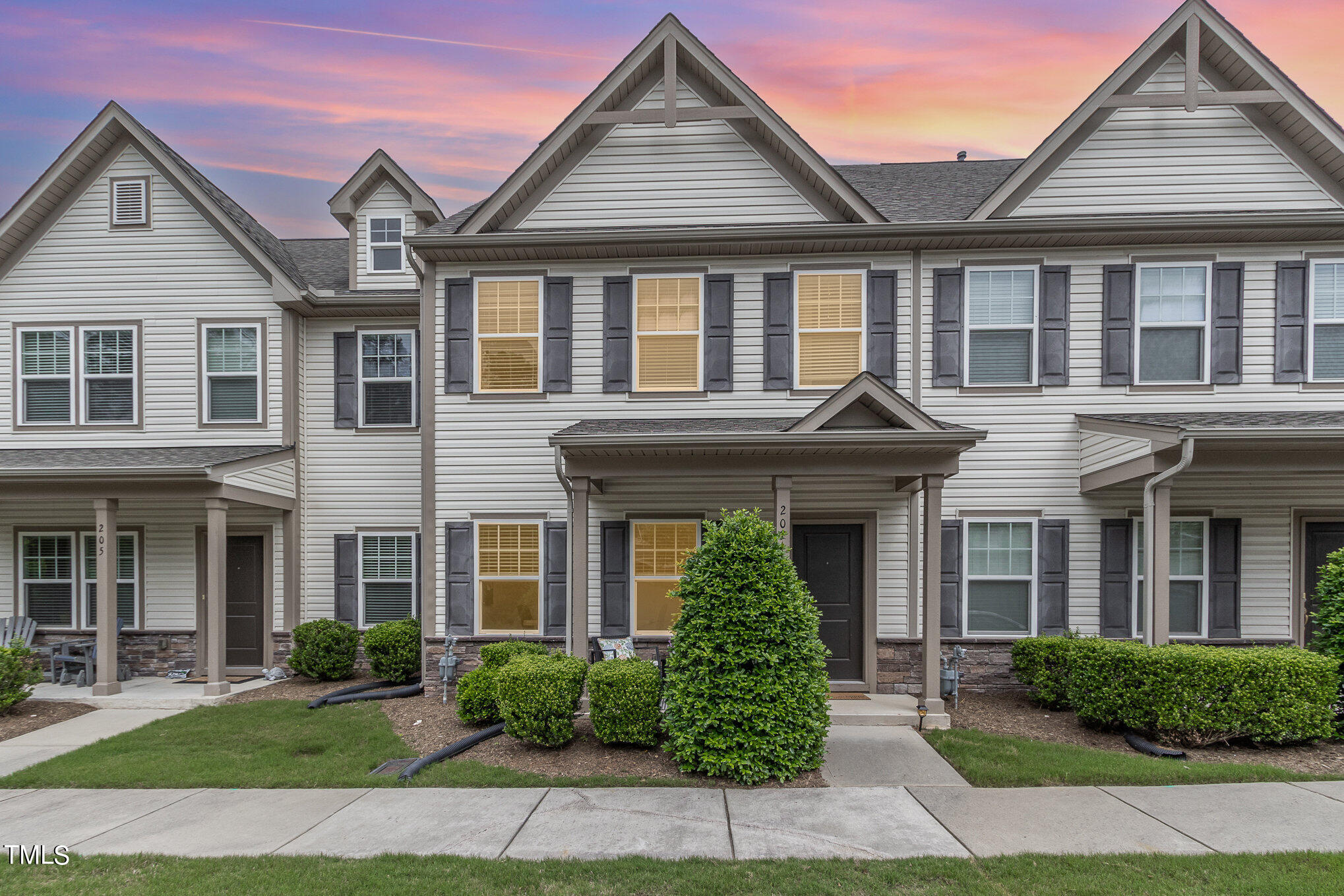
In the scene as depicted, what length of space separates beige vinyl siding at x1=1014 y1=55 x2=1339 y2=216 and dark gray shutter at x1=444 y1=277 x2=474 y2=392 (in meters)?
8.01

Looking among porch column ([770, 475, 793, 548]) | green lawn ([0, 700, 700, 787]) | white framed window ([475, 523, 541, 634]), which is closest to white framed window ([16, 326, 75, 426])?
green lawn ([0, 700, 700, 787])

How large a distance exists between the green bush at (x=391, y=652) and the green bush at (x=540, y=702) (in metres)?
3.65

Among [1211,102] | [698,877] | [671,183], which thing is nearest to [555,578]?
[698,877]

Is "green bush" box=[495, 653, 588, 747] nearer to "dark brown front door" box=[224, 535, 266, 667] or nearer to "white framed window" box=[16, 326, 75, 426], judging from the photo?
"dark brown front door" box=[224, 535, 266, 667]

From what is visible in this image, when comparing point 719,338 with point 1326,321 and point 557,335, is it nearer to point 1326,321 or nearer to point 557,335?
point 557,335

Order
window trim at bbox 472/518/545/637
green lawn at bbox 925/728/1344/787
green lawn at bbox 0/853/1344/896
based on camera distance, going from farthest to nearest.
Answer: window trim at bbox 472/518/545/637 < green lawn at bbox 925/728/1344/787 < green lawn at bbox 0/853/1344/896

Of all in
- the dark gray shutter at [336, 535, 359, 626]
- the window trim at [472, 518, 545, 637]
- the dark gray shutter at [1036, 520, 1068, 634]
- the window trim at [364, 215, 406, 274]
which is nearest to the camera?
the dark gray shutter at [1036, 520, 1068, 634]

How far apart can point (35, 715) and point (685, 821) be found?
30.0ft

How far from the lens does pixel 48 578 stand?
1081cm

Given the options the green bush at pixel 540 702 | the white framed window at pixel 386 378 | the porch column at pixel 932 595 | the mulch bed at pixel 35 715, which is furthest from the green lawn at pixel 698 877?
the white framed window at pixel 386 378

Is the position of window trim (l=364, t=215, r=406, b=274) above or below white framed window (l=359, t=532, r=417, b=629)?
above

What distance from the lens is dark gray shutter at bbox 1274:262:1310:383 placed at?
29.3ft

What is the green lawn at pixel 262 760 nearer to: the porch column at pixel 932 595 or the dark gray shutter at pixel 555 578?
the dark gray shutter at pixel 555 578

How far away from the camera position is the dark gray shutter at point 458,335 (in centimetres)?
955
